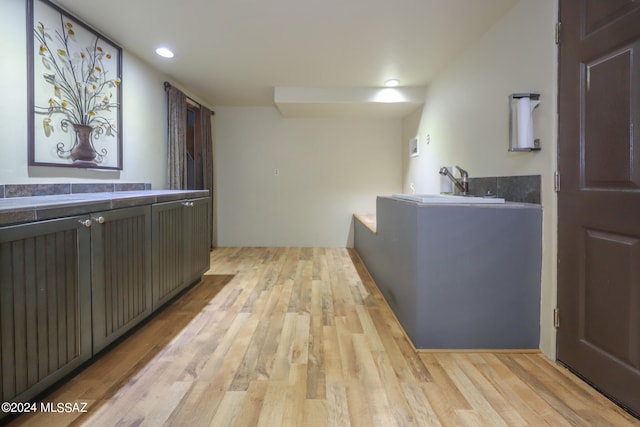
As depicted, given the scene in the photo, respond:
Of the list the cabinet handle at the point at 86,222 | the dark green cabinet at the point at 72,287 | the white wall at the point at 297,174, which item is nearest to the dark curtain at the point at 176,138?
the white wall at the point at 297,174

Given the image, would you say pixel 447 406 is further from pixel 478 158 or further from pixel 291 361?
pixel 478 158

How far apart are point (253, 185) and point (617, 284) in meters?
4.37

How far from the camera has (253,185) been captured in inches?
196

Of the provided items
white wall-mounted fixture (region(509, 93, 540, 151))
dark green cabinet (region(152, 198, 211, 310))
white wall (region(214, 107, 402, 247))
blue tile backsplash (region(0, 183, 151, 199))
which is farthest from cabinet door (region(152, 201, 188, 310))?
white wall (region(214, 107, 402, 247))

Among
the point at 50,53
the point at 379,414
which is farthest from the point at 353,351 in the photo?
the point at 50,53

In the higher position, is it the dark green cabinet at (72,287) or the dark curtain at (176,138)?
the dark curtain at (176,138)

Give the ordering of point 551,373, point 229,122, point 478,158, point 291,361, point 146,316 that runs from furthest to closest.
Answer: point 229,122
point 478,158
point 146,316
point 291,361
point 551,373

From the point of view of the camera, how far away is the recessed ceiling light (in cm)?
280

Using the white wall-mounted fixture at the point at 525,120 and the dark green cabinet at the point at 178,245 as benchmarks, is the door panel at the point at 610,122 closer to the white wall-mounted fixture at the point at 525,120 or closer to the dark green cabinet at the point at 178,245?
the white wall-mounted fixture at the point at 525,120

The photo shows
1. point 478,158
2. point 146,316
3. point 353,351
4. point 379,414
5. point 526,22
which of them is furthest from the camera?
point 478,158

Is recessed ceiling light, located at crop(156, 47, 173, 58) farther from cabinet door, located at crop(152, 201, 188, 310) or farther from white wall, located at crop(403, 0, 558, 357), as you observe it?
white wall, located at crop(403, 0, 558, 357)

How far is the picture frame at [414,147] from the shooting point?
13.7 feet

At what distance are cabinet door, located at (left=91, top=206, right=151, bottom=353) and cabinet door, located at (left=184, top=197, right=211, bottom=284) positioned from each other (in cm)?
60

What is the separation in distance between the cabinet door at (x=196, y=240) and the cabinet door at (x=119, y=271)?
601 millimetres
